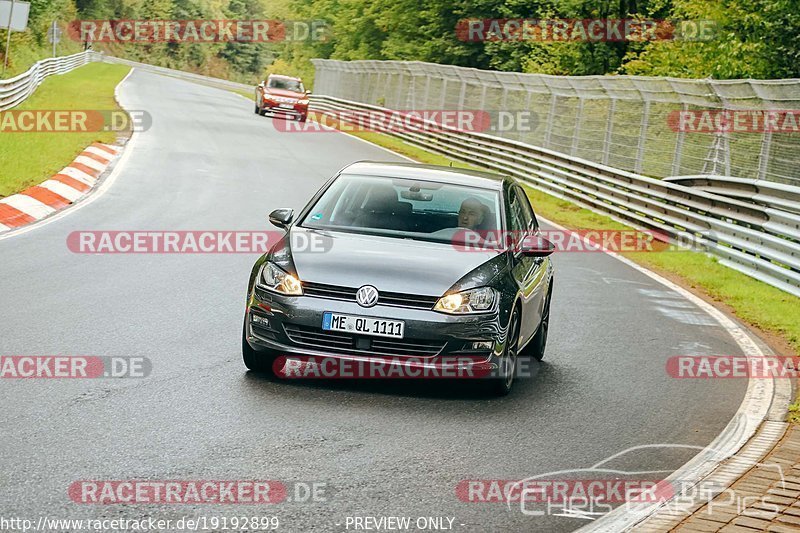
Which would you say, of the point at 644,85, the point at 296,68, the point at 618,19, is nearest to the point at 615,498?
the point at 644,85

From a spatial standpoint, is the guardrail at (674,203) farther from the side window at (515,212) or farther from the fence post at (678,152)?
the side window at (515,212)

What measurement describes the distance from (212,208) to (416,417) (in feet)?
40.5

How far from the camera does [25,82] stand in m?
36.1

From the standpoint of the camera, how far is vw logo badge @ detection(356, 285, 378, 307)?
821cm

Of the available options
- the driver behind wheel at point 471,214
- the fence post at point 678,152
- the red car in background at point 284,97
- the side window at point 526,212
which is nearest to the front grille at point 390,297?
the driver behind wheel at point 471,214

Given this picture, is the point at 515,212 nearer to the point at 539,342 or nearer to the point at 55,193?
the point at 539,342

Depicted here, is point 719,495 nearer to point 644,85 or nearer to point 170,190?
point 170,190

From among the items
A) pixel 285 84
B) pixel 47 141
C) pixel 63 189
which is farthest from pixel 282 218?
pixel 285 84

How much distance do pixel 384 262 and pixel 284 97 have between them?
38.2 meters

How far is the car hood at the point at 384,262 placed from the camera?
8.30 metres

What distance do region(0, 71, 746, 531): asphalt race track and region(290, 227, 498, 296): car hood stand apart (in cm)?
76

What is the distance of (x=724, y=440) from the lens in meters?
7.96

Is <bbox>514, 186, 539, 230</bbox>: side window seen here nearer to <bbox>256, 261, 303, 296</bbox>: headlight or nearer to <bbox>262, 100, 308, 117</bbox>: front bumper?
<bbox>256, 261, 303, 296</bbox>: headlight

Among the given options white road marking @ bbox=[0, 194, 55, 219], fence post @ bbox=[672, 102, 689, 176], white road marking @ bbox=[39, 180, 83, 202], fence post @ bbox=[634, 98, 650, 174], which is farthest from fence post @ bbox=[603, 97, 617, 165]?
white road marking @ bbox=[0, 194, 55, 219]
